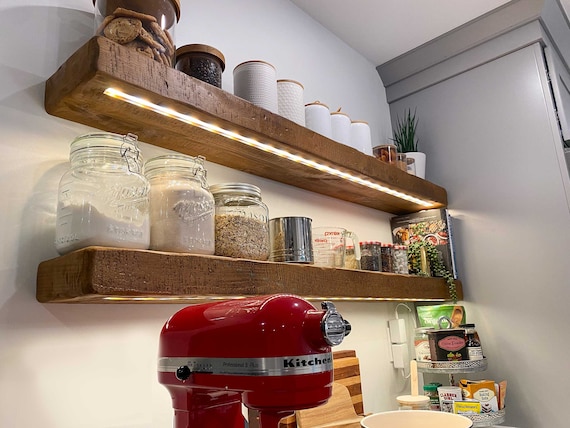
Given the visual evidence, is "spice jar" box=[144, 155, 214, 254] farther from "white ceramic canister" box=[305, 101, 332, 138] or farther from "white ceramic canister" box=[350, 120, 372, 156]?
"white ceramic canister" box=[350, 120, 372, 156]

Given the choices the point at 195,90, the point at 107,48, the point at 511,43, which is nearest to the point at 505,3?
the point at 511,43

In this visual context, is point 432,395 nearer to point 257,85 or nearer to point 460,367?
point 460,367

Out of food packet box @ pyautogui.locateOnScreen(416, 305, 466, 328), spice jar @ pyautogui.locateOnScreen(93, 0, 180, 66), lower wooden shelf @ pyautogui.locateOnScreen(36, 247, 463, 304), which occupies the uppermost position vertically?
spice jar @ pyautogui.locateOnScreen(93, 0, 180, 66)

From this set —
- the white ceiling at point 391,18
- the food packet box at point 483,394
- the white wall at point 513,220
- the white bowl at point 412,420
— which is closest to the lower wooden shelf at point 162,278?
the white bowl at point 412,420

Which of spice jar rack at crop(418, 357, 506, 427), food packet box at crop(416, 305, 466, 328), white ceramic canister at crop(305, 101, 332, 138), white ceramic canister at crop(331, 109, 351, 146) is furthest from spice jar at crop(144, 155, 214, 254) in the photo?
food packet box at crop(416, 305, 466, 328)

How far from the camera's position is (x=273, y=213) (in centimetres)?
137

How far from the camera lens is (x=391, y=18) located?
6.14ft

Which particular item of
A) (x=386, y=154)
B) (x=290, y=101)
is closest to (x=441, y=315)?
(x=386, y=154)

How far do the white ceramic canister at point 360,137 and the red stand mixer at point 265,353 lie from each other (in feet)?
3.47

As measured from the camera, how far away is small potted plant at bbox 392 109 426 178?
1.92 metres

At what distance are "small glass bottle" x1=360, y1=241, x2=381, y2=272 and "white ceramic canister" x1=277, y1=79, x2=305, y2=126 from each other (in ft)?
1.49

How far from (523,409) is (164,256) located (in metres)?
1.45

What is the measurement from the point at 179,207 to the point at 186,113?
0.68ft

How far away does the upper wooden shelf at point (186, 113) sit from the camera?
82cm
